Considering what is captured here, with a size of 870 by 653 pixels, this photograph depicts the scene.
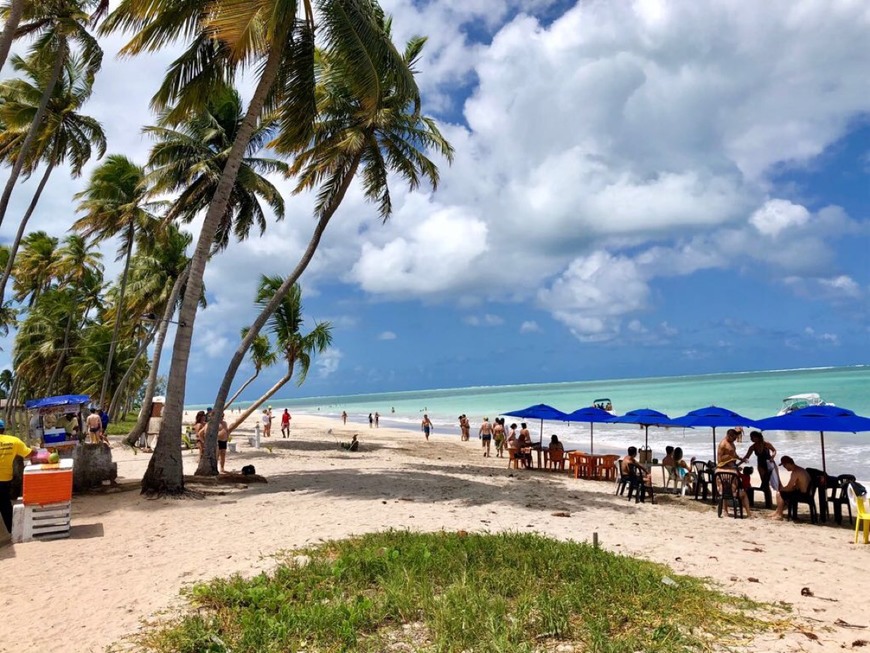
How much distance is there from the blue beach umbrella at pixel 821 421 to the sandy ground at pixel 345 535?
5.31 feet

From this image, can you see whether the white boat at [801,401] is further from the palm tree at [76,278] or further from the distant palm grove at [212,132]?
the palm tree at [76,278]

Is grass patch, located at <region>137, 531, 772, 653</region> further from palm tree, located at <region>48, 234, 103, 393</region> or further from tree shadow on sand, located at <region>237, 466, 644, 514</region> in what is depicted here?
palm tree, located at <region>48, 234, 103, 393</region>

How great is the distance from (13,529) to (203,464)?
17.0ft

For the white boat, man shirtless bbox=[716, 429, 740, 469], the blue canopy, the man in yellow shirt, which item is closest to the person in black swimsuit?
man shirtless bbox=[716, 429, 740, 469]

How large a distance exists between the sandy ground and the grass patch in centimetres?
48

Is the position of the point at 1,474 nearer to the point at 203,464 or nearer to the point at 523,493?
the point at 203,464

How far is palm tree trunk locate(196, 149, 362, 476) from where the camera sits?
41.8 ft

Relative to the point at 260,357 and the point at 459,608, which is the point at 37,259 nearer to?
the point at 260,357

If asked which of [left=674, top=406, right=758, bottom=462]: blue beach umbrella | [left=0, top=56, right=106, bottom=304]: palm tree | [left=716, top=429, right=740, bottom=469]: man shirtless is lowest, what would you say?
[left=716, top=429, right=740, bottom=469]: man shirtless

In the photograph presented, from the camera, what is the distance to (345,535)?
7.28 metres

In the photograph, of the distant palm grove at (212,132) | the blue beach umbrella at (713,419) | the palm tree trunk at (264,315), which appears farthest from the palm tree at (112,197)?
the blue beach umbrella at (713,419)

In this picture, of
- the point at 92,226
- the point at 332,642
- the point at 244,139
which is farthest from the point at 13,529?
the point at 92,226

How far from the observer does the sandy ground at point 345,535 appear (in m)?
4.65

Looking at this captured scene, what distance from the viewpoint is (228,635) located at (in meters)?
4.07
